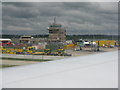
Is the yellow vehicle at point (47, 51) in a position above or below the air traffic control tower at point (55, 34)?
below

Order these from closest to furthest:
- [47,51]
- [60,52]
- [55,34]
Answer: [55,34] → [47,51] → [60,52]

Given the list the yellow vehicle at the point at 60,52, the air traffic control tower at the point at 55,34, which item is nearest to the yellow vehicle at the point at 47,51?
the yellow vehicle at the point at 60,52

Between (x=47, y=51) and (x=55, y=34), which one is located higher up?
(x=55, y=34)

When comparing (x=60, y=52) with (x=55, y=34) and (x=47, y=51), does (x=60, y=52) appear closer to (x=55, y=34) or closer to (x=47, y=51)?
(x=47, y=51)

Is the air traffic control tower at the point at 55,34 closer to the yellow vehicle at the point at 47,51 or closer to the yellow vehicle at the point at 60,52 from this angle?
the yellow vehicle at the point at 47,51

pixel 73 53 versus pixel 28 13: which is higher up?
pixel 28 13

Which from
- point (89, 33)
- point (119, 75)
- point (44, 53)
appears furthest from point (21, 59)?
point (119, 75)

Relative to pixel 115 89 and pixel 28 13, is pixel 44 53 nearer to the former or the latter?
pixel 28 13

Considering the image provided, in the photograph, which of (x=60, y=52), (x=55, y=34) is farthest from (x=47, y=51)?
(x=55, y=34)

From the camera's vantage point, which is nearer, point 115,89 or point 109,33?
point 115,89

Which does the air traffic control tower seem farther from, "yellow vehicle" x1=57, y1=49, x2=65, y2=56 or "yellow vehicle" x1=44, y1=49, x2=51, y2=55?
"yellow vehicle" x1=57, y1=49, x2=65, y2=56

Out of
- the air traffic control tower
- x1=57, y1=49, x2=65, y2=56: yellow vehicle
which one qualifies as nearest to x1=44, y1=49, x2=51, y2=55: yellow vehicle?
x1=57, y1=49, x2=65, y2=56: yellow vehicle
